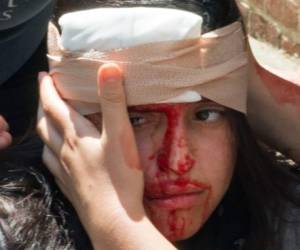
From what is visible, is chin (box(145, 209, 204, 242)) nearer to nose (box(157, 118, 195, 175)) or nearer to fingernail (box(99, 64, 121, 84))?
nose (box(157, 118, 195, 175))

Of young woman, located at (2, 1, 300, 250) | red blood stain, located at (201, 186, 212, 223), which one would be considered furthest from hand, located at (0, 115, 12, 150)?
red blood stain, located at (201, 186, 212, 223)

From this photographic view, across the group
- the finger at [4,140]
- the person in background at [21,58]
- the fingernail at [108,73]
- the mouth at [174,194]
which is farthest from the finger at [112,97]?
the person in background at [21,58]

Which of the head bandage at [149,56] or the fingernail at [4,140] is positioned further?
the fingernail at [4,140]

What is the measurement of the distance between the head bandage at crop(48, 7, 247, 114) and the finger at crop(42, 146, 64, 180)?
15 cm

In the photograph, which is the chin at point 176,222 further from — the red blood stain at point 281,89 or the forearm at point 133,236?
the red blood stain at point 281,89

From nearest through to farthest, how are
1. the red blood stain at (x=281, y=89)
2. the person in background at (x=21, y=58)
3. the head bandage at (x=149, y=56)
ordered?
the head bandage at (x=149, y=56) → the red blood stain at (x=281, y=89) → the person in background at (x=21, y=58)

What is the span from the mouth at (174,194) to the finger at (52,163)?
7.5 inches

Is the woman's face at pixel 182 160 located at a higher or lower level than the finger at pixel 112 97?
lower

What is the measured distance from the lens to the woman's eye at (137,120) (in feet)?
6.04

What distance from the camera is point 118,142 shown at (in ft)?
5.90

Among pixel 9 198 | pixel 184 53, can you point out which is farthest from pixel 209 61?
pixel 9 198

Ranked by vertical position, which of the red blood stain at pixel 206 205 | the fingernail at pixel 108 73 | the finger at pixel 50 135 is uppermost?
the fingernail at pixel 108 73

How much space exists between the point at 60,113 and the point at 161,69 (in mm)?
234

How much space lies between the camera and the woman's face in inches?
71.6
